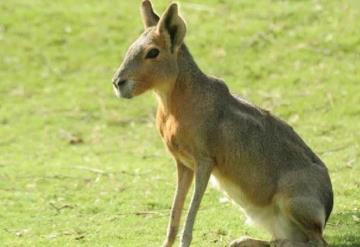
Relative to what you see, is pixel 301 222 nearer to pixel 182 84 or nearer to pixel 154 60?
pixel 182 84

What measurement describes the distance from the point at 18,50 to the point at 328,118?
5.85m

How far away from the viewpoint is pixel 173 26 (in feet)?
21.5

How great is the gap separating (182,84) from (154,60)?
0.34 m

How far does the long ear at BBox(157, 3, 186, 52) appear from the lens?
649 centimetres

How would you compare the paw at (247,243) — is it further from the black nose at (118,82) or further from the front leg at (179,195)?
the black nose at (118,82)

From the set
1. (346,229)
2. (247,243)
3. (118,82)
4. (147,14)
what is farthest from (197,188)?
(346,229)

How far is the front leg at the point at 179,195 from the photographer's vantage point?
22.6 feet

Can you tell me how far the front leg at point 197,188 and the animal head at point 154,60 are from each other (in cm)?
61

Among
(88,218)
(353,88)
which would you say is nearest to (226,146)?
(88,218)

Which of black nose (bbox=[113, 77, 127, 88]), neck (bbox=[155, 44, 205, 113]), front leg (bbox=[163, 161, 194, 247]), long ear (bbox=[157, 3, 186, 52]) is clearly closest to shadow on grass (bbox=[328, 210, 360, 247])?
front leg (bbox=[163, 161, 194, 247])

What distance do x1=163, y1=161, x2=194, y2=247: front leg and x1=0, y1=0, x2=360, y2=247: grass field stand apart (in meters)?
0.54

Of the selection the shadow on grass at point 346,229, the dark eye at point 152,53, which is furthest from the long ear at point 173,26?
the shadow on grass at point 346,229

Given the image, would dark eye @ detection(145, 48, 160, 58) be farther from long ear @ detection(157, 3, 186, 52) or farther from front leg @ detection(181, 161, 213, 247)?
front leg @ detection(181, 161, 213, 247)

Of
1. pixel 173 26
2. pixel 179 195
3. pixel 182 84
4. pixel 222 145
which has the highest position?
pixel 173 26
